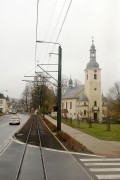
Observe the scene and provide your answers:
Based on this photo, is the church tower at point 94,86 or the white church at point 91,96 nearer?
the white church at point 91,96

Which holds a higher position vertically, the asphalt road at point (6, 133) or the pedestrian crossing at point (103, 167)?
the asphalt road at point (6, 133)

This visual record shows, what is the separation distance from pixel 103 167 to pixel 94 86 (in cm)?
10756

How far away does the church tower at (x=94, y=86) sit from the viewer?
123 meters

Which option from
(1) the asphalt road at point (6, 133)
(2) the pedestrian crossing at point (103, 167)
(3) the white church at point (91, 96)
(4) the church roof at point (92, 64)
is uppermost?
(4) the church roof at point (92, 64)

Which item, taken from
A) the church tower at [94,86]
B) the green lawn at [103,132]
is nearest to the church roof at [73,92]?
the church tower at [94,86]

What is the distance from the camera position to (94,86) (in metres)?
124

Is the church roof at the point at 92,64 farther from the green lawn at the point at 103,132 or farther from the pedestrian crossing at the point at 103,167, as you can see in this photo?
the pedestrian crossing at the point at 103,167

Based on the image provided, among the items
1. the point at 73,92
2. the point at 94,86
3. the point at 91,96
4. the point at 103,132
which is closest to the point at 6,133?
the point at 103,132

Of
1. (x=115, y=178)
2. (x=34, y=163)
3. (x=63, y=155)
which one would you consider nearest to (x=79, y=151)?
(x=63, y=155)

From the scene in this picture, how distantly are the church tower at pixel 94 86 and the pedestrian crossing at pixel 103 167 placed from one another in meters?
103

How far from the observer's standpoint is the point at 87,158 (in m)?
19.8

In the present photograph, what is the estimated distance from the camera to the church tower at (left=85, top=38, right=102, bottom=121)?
4825 inches

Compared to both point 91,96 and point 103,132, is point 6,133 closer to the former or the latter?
point 103,132

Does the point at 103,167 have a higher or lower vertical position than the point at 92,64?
lower
